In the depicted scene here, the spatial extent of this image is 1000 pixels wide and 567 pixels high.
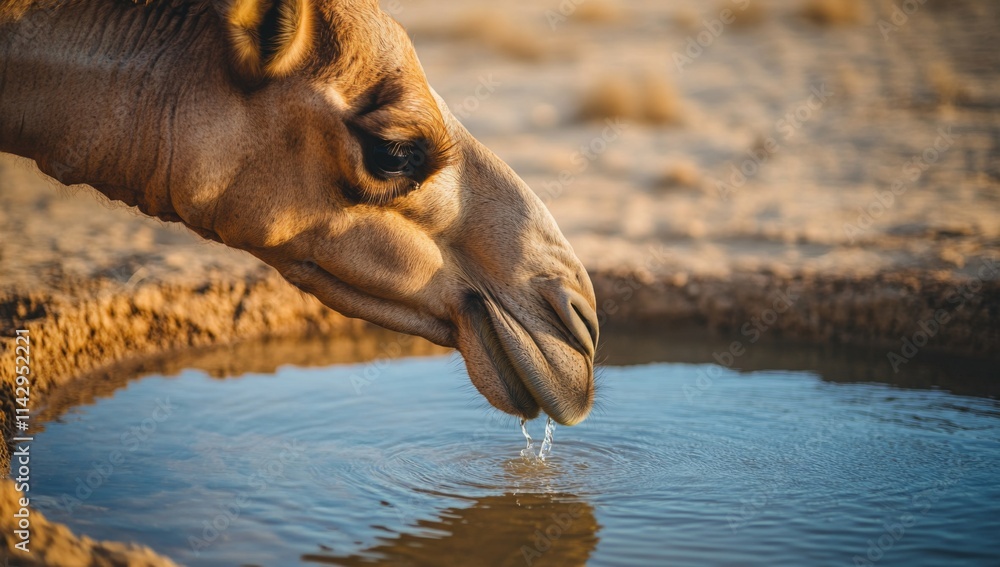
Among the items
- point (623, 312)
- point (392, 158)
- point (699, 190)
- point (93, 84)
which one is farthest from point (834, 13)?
point (93, 84)

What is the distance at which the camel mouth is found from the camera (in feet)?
9.23

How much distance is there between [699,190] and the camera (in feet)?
29.0

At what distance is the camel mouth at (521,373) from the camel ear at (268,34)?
0.88m

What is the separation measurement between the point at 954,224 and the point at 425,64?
950 cm

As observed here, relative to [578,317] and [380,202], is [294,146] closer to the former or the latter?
[380,202]

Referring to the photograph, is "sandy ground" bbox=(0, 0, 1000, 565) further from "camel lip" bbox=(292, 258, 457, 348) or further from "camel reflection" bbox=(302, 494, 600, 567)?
"camel reflection" bbox=(302, 494, 600, 567)

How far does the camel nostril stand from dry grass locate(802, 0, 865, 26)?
14.6 m

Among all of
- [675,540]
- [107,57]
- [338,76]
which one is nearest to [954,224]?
[675,540]

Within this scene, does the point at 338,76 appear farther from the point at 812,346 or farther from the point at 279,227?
the point at 812,346

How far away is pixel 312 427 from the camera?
4.05m

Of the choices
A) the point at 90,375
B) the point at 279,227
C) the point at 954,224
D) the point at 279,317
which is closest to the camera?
the point at 279,227

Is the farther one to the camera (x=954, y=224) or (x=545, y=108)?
(x=545, y=108)

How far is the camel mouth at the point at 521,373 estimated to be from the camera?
2814 millimetres

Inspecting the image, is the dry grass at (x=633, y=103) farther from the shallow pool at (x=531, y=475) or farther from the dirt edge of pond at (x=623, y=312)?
the shallow pool at (x=531, y=475)
